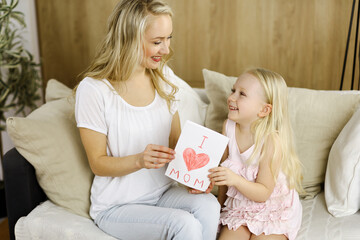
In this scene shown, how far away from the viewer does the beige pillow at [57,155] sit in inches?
55.2

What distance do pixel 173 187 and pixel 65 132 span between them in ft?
1.58

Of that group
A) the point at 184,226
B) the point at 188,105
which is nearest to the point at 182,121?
the point at 188,105

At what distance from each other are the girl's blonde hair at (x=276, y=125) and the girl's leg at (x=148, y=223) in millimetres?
369

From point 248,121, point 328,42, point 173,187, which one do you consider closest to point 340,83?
point 328,42

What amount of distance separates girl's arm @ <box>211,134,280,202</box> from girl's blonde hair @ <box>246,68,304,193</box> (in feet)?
0.06

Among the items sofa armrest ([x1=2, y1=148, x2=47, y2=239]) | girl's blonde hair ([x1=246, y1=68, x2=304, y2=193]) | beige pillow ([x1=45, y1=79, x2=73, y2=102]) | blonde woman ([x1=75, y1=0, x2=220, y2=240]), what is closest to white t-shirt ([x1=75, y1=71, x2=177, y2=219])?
blonde woman ([x1=75, y1=0, x2=220, y2=240])

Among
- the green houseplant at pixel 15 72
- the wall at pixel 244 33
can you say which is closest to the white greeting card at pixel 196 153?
the wall at pixel 244 33

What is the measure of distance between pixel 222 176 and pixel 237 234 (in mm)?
245

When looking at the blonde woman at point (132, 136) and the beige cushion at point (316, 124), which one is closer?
the blonde woman at point (132, 136)

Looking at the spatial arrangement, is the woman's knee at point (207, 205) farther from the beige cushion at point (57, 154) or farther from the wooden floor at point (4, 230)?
the wooden floor at point (4, 230)

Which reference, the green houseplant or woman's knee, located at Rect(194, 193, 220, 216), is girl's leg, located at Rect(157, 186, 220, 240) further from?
the green houseplant

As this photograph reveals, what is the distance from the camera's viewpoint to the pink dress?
1.47 metres

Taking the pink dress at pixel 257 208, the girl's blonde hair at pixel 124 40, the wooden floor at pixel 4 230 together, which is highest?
the girl's blonde hair at pixel 124 40

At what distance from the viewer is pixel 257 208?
59.5 inches
